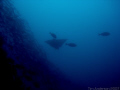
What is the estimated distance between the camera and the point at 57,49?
18.5m

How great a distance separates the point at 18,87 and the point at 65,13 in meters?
99.4

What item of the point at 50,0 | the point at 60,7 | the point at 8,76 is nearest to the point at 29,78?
the point at 8,76

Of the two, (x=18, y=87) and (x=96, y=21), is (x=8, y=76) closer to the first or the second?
(x=18, y=87)

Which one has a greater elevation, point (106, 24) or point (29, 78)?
point (106, 24)

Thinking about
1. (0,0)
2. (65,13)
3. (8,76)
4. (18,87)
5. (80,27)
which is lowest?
(18,87)

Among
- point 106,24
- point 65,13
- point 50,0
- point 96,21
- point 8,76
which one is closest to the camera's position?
point 8,76

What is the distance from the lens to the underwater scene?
6.29 meters

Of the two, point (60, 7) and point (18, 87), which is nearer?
point (18, 87)

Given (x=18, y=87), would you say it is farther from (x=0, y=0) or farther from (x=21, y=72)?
(x=0, y=0)

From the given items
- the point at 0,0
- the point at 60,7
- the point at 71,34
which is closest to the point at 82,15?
the point at 60,7

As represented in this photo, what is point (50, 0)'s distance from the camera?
124m

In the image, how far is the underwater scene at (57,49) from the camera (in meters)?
6.29

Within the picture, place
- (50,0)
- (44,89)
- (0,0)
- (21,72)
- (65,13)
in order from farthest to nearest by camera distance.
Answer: (50,0) → (65,13) → (0,0) → (44,89) → (21,72)

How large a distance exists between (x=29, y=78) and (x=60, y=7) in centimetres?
11308
